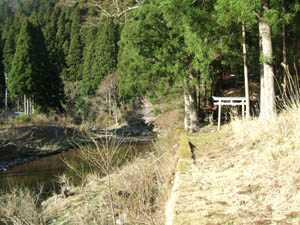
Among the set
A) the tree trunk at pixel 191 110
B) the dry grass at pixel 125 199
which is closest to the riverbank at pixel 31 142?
the tree trunk at pixel 191 110

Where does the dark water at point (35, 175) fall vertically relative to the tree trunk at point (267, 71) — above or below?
below

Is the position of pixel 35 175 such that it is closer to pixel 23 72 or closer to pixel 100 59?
pixel 23 72

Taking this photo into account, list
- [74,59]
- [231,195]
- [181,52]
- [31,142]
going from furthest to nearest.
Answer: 1. [74,59]
2. [31,142]
3. [181,52]
4. [231,195]

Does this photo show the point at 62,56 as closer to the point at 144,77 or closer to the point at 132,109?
the point at 132,109

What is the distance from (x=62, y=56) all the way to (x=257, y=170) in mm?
46353

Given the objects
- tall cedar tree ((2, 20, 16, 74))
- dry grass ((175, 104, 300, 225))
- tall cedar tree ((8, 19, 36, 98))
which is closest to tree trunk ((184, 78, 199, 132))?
dry grass ((175, 104, 300, 225))

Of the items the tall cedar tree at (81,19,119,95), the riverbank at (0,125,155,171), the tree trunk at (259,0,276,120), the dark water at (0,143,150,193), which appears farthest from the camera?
the tall cedar tree at (81,19,119,95)

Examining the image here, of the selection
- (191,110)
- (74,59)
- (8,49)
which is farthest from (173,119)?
(74,59)

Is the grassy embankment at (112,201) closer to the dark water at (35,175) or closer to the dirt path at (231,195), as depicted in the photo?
the dirt path at (231,195)

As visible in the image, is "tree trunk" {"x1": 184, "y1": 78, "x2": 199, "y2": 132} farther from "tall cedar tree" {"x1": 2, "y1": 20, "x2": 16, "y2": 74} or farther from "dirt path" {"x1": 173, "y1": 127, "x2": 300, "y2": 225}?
"tall cedar tree" {"x1": 2, "y1": 20, "x2": 16, "y2": 74}

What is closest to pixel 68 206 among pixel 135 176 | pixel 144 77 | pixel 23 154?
pixel 135 176

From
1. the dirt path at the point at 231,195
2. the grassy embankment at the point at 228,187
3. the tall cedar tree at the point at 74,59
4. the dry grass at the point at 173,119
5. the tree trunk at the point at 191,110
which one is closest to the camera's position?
the dirt path at the point at 231,195

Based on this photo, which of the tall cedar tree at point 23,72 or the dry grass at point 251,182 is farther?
the tall cedar tree at point 23,72

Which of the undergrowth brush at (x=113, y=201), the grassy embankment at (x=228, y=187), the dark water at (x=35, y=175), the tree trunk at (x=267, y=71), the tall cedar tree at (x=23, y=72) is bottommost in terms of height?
the dark water at (x=35, y=175)
